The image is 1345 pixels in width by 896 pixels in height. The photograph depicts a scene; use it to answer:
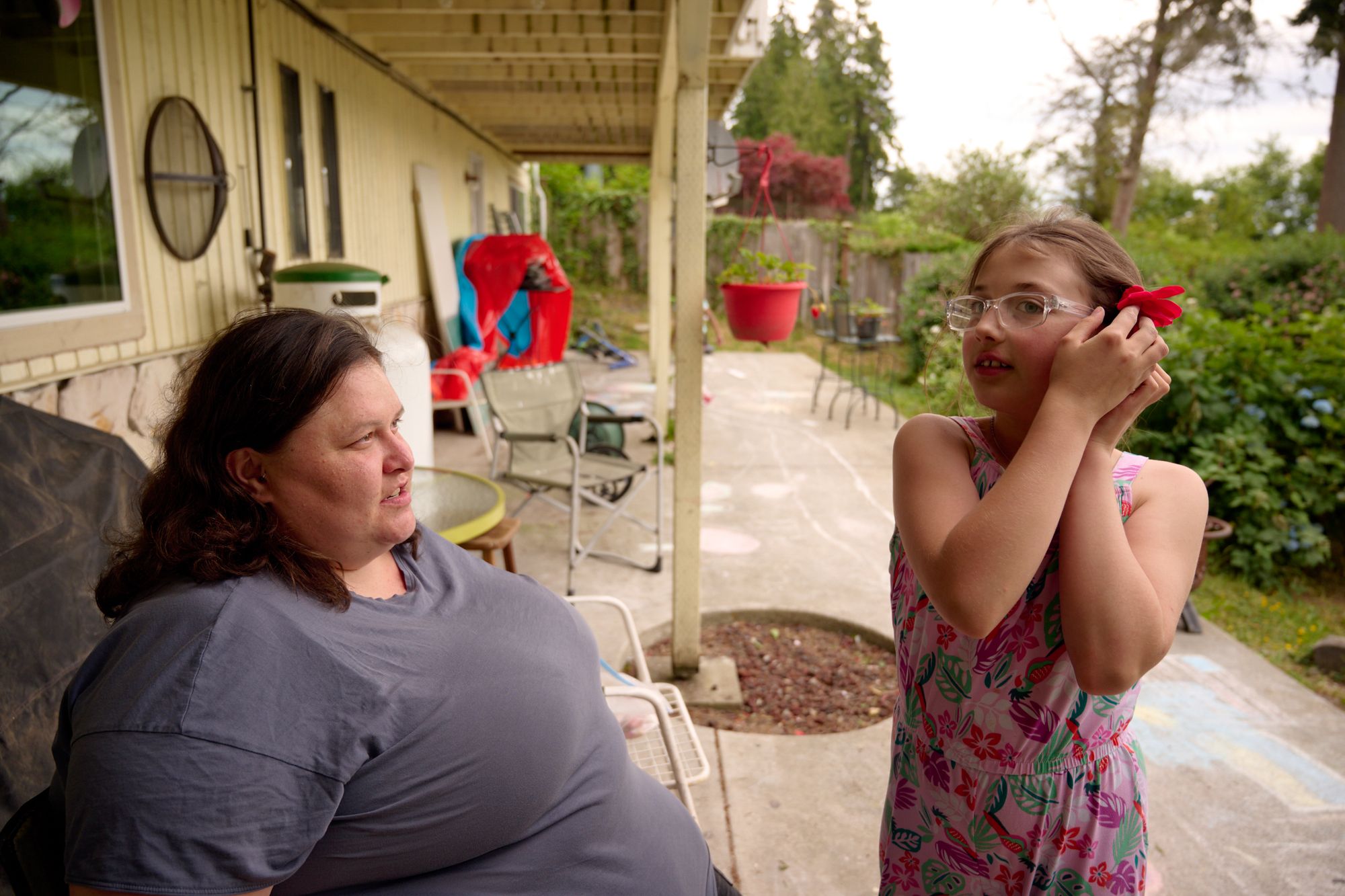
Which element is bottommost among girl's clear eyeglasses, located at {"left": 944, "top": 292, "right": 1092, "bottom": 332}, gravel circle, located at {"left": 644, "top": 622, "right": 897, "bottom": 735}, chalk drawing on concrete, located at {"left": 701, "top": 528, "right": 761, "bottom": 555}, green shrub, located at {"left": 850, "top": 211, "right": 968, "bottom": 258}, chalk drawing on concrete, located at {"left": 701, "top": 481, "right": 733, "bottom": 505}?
gravel circle, located at {"left": 644, "top": 622, "right": 897, "bottom": 735}

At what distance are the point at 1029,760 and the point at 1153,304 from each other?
1.85ft

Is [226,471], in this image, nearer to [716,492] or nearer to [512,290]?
[716,492]

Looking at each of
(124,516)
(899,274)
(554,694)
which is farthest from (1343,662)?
(899,274)

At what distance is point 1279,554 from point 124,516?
520cm

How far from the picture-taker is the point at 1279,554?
4.52 metres

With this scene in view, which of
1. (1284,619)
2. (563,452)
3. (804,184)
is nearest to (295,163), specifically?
(563,452)

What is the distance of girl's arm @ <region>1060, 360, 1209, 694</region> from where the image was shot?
2.98 ft

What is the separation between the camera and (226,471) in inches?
41.5

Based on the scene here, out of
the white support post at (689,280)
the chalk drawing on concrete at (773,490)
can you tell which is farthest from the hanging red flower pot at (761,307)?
the chalk drawing on concrete at (773,490)

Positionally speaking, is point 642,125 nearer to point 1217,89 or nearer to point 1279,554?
point 1279,554

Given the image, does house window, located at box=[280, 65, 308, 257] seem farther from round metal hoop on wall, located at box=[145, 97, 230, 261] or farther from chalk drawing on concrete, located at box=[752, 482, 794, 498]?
chalk drawing on concrete, located at box=[752, 482, 794, 498]

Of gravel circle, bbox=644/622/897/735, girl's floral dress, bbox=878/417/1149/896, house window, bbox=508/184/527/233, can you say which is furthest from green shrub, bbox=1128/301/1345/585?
house window, bbox=508/184/527/233

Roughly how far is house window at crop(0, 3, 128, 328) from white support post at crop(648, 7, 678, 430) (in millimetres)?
3750

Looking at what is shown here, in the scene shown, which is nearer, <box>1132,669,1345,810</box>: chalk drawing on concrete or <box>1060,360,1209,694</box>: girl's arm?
<box>1060,360,1209,694</box>: girl's arm
